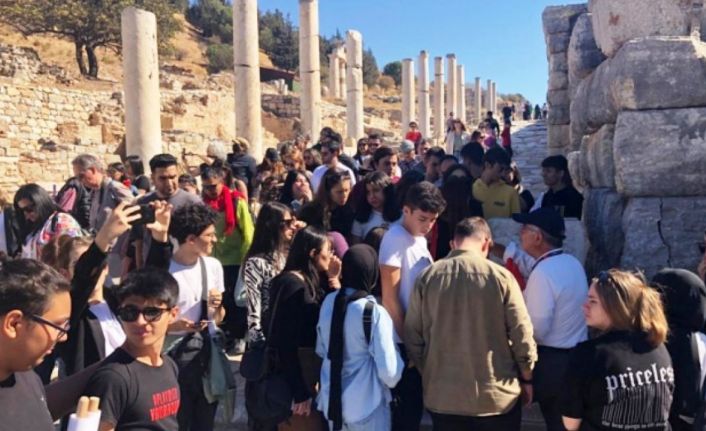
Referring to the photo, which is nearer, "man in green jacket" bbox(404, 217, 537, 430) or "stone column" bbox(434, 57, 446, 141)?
"man in green jacket" bbox(404, 217, 537, 430)

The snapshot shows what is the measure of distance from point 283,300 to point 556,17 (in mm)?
8985

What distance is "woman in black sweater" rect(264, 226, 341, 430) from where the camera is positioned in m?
3.56

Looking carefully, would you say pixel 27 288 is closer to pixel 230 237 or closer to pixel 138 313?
pixel 138 313

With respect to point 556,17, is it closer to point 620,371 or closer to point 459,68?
point 620,371

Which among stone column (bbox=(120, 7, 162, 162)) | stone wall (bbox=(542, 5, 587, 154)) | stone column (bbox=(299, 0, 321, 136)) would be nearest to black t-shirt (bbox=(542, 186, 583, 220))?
stone wall (bbox=(542, 5, 587, 154))

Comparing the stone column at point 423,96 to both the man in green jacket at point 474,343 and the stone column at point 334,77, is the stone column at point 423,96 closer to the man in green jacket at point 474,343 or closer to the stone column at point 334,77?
the stone column at point 334,77

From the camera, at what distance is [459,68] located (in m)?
47.1

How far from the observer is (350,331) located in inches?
134

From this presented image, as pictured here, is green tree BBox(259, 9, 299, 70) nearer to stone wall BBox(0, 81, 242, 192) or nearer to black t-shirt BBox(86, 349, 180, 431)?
stone wall BBox(0, 81, 242, 192)

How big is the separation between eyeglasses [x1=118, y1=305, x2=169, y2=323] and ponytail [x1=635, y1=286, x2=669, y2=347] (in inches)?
80.1

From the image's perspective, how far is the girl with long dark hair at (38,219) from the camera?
186 inches

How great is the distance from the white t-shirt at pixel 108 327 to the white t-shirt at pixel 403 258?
1508 millimetres

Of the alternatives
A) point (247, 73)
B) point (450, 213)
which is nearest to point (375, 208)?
point (450, 213)

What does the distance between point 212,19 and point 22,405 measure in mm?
62733
